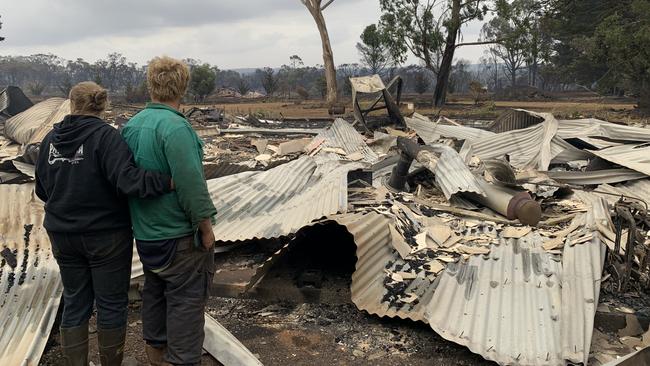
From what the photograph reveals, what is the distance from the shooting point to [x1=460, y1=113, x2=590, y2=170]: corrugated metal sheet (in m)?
7.50

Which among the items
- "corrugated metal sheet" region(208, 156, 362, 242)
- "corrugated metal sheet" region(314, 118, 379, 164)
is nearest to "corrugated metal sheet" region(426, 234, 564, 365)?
"corrugated metal sheet" region(208, 156, 362, 242)

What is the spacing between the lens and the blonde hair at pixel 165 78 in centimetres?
246

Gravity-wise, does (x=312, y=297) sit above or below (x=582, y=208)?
below

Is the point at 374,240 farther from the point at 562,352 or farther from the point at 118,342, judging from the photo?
the point at 118,342

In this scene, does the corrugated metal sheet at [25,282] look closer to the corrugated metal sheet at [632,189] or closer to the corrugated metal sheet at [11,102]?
the corrugated metal sheet at [632,189]

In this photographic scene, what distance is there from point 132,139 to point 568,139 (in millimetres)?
7558

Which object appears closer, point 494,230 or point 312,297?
point 312,297

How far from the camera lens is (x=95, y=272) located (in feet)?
8.66

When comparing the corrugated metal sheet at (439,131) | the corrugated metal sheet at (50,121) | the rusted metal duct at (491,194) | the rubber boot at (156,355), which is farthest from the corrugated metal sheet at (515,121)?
the rubber boot at (156,355)

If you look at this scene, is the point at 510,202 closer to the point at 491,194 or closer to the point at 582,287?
the point at 491,194

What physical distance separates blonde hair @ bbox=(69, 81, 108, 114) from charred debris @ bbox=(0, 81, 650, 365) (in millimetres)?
1475

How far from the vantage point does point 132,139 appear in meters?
2.50

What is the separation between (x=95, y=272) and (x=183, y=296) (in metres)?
0.48

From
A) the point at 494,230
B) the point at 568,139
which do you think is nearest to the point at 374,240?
the point at 494,230
